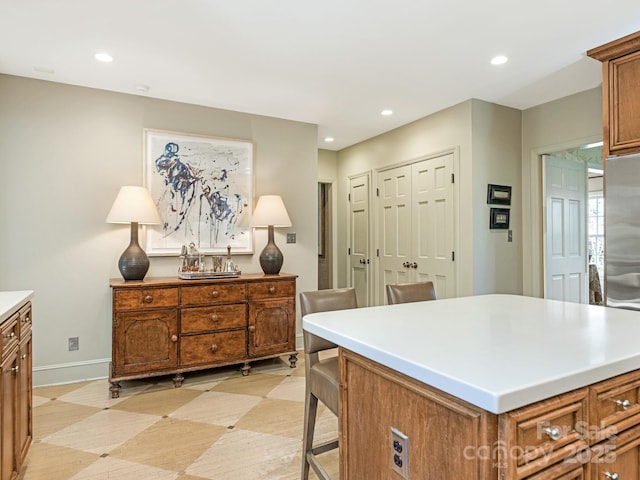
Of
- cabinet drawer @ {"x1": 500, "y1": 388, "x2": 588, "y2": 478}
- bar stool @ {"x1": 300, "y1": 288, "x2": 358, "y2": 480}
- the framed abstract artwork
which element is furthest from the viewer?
the framed abstract artwork

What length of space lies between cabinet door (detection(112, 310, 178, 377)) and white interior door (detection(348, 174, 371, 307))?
111 inches

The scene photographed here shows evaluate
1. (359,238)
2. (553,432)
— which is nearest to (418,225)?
(359,238)

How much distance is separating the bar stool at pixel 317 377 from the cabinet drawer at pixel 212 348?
65.6 inches

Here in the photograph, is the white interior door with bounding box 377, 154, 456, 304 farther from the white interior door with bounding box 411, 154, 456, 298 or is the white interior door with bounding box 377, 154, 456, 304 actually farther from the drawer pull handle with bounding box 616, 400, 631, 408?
the drawer pull handle with bounding box 616, 400, 631, 408

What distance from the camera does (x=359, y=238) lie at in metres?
5.54

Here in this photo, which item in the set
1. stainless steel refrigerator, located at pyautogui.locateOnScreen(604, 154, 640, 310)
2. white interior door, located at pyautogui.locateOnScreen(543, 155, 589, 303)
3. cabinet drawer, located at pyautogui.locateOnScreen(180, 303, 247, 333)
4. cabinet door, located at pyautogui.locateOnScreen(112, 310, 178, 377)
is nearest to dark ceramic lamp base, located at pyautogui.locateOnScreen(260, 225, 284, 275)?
cabinet drawer, located at pyautogui.locateOnScreen(180, 303, 247, 333)

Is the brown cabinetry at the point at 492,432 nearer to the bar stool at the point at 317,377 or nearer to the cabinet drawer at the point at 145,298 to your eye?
the bar stool at the point at 317,377

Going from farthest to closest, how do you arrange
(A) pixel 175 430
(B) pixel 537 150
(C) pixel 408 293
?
1. (B) pixel 537 150
2. (A) pixel 175 430
3. (C) pixel 408 293

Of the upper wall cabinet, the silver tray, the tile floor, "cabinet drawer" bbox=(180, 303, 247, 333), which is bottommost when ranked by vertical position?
the tile floor

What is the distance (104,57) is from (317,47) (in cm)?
157

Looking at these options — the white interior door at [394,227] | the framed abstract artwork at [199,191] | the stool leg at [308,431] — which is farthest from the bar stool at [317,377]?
the white interior door at [394,227]

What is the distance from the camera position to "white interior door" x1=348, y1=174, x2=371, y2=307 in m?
5.33

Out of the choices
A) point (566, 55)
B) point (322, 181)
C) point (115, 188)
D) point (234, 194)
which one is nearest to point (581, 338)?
point (566, 55)

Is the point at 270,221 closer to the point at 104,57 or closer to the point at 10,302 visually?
the point at 104,57
